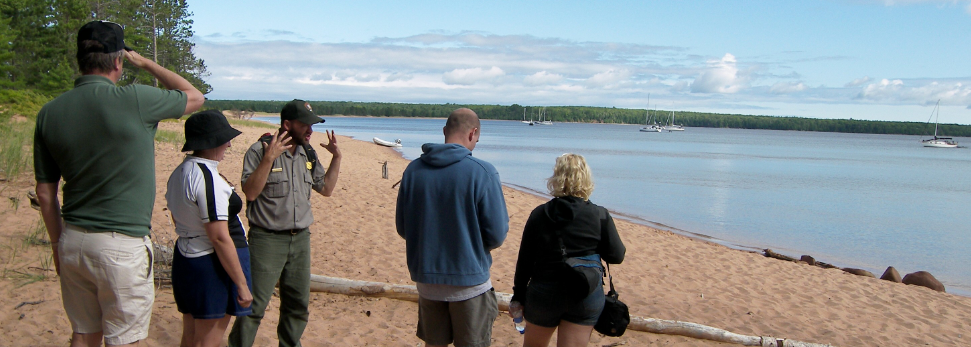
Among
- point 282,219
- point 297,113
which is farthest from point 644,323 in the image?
point 297,113

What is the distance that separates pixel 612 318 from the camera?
3471 millimetres

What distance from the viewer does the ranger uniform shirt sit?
3.75 metres

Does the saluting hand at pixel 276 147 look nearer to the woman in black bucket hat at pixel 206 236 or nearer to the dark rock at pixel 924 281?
the woman in black bucket hat at pixel 206 236

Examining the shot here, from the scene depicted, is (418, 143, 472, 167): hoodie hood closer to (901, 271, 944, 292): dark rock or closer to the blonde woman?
the blonde woman

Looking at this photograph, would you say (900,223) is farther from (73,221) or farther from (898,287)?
(73,221)

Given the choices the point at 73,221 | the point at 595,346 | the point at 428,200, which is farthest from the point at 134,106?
the point at 595,346

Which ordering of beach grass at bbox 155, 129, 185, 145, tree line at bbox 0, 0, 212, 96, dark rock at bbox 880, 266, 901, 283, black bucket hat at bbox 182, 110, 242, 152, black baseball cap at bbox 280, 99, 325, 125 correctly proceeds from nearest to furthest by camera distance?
black bucket hat at bbox 182, 110, 242, 152 → black baseball cap at bbox 280, 99, 325, 125 → dark rock at bbox 880, 266, 901, 283 → beach grass at bbox 155, 129, 185, 145 → tree line at bbox 0, 0, 212, 96

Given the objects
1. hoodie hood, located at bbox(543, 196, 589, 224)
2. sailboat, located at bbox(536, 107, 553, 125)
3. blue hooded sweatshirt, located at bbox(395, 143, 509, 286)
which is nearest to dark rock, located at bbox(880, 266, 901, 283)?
hoodie hood, located at bbox(543, 196, 589, 224)

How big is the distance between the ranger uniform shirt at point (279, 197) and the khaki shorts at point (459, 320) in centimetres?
107

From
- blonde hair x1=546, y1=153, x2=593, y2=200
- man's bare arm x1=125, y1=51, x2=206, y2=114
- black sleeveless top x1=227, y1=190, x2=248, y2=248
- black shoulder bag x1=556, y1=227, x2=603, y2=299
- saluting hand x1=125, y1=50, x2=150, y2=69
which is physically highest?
saluting hand x1=125, y1=50, x2=150, y2=69

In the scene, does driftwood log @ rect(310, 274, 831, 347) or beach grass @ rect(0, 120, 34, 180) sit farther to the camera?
beach grass @ rect(0, 120, 34, 180)

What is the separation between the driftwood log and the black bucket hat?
10.3ft

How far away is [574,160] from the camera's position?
11.2 ft

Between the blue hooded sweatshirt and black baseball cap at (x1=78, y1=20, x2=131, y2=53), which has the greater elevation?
black baseball cap at (x1=78, y1=20, x2=131, y2=53)
